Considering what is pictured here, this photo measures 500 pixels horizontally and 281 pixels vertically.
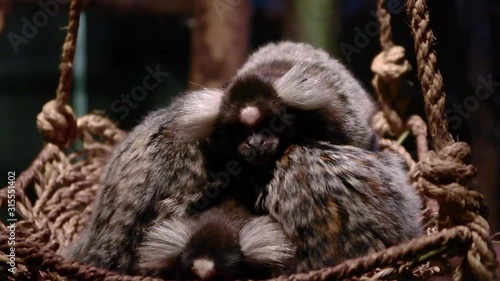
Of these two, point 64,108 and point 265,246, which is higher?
point 64,108

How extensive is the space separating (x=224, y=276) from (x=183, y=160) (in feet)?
1.12

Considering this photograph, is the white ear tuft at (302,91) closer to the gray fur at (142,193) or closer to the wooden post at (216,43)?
the gray fur at (142,193)

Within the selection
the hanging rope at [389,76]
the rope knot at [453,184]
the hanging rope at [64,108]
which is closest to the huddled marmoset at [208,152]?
the rope knot at [453,184]

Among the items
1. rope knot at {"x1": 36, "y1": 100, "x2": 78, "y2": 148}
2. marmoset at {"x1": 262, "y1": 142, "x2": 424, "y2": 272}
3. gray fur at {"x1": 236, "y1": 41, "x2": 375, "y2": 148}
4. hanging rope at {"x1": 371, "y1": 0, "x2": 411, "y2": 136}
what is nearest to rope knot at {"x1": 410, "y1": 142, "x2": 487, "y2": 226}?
marmoset at {"x1": 262, "y1": 142, "x2": 424, "y2": 272}

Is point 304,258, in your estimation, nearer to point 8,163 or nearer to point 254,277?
point 254,277

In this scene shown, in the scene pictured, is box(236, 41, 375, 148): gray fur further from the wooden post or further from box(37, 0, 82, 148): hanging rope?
box(37, 0, 82, 148): hanging rope

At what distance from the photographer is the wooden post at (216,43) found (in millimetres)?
2350

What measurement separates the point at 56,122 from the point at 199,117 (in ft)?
2.38

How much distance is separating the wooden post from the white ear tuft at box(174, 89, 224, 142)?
0.83 meters

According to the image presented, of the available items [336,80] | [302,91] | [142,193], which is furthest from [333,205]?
[336,80]

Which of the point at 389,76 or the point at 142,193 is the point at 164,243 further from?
the point at 389,76

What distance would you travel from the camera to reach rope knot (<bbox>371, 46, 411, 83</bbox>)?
2076 mm

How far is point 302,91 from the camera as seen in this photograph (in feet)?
4.84

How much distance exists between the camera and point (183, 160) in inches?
57.8
